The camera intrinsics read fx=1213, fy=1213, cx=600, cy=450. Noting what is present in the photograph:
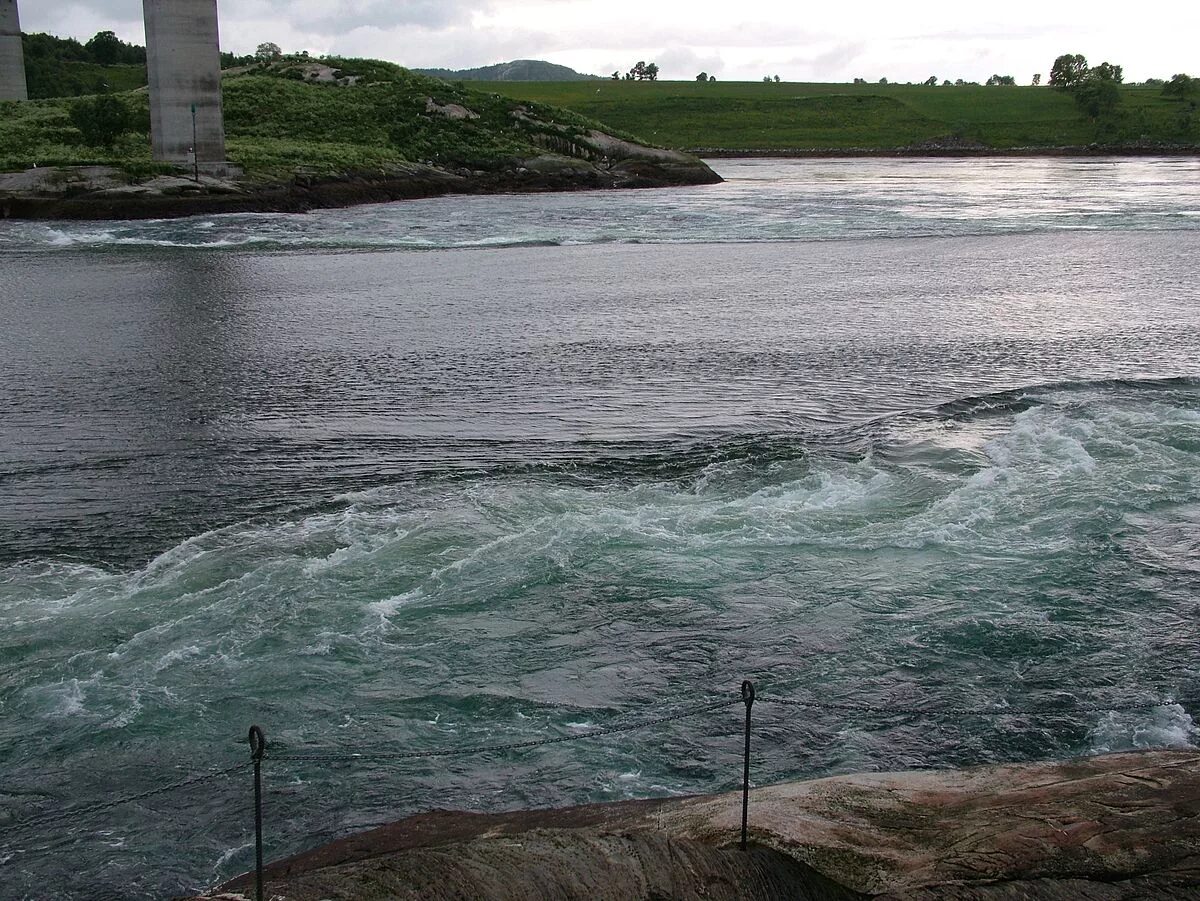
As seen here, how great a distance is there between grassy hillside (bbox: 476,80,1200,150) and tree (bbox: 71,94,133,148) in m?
60.6

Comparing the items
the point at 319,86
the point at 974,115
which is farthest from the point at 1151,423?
the point at 974,115

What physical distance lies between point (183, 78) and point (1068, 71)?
116502 millimetres

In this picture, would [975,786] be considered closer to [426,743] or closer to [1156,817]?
[1156,817]

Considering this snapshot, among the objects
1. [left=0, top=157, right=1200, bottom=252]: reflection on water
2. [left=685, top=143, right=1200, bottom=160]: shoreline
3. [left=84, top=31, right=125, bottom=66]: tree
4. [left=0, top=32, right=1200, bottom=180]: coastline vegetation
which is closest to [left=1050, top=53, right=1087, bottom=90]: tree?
[left=0, top=32, right=1200, bottom=180]: coastline vegetation

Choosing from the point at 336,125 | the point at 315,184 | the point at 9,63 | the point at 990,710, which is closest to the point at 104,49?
the point at 9,63

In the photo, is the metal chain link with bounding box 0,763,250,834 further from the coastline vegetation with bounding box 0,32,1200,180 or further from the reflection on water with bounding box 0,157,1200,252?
the coastline vegetation with bounding box 0,32,1200,180

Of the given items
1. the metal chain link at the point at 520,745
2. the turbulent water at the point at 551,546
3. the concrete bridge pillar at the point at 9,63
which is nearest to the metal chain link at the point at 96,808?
the turbulent water at the point at 551,546

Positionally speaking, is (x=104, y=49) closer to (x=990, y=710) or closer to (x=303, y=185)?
(x=303, y=185)

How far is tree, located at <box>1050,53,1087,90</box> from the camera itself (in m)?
141

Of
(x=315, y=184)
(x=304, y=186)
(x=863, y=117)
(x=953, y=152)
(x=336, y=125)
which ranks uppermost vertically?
(x=863, y=117)

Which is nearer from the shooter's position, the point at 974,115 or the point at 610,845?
the point at 610,845

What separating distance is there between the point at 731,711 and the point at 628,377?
12652 millimetres

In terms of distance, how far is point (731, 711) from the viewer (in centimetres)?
1179

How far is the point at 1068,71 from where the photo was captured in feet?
469
